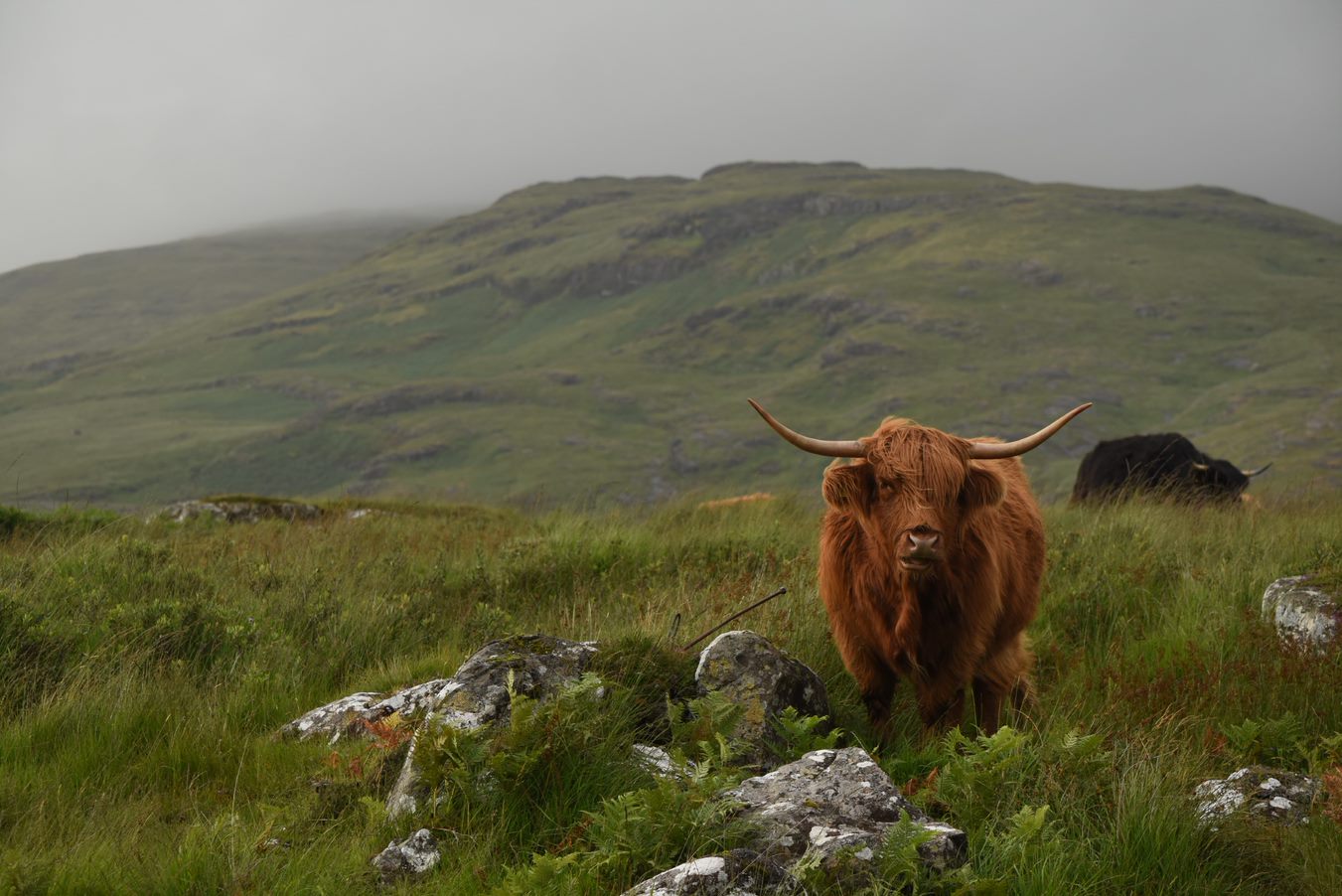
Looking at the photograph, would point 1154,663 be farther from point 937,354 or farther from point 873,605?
point 937,354

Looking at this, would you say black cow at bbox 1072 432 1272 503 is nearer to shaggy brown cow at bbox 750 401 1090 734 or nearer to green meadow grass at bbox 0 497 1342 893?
green meadow grass at bbox 0 497 1342 893

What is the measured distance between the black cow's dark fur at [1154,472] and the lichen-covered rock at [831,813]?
9393 millimetres

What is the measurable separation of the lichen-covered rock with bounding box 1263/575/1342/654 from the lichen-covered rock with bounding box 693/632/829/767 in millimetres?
2823

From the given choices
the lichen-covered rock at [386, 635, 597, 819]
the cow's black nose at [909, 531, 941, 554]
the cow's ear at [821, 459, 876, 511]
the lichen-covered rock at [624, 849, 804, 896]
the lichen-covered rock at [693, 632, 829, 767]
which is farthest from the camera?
the cow's ear at [821, 459, 876, 511]

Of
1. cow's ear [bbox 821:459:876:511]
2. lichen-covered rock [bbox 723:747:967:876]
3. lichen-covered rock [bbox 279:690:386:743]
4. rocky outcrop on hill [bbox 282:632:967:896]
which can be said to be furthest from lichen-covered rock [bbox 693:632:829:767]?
lichen-covered rock [bbox 279:690:386:743]

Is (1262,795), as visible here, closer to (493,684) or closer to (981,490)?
(981,490)

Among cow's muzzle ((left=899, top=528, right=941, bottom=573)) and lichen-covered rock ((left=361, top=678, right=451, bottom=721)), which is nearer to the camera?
lichen-covered rock ((left=361, top=678, right=451, bottom=721))

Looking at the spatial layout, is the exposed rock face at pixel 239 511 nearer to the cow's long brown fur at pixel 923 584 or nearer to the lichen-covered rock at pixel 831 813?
the cow's long brown fur at pixel 923 584

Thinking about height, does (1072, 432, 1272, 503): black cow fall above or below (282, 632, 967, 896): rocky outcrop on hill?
below

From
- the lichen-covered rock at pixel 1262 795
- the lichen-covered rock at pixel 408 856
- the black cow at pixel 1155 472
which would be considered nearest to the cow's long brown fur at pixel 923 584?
the lichen-covered rock at pixel 1262 795

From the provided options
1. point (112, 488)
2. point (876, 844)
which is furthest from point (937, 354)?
point (876, 844)

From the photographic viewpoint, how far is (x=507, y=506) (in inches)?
559

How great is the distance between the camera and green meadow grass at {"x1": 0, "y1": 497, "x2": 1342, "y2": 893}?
3.00 metres

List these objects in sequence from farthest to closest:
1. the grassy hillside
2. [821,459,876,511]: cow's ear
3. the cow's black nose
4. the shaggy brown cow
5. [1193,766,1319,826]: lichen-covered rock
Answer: the grassy hillside < [821,459,876,511]: cow's ear < the shaggy brown cow < the cow's black nose < [1193,766,1319,826]: lichen-covered rock
